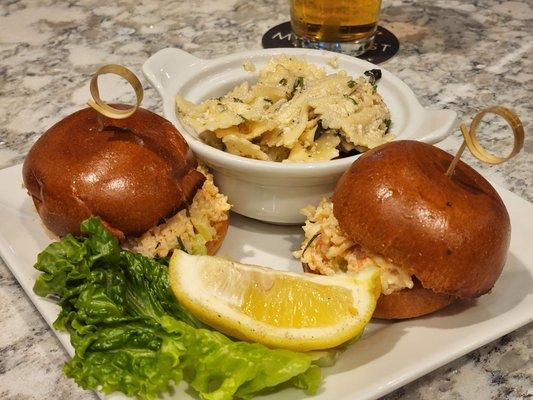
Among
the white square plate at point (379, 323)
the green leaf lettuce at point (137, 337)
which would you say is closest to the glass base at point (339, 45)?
the white square plate at point (379, 323)

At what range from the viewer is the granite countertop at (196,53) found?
6.73ft

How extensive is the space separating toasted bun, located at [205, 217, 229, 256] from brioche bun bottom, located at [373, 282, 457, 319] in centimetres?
43

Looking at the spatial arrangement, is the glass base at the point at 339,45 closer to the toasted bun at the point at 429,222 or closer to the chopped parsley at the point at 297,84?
the chopped parsley at the point at 297,84

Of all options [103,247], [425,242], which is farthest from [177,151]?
[425,242]

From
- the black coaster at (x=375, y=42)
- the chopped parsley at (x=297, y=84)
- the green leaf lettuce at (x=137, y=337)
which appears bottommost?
the black coaster at (x=375, y=42)

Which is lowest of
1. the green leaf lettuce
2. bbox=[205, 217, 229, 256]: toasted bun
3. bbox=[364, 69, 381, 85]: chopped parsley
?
bbox=[205, 217, 229, 256]: toasted bun

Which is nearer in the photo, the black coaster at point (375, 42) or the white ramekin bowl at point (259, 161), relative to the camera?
the white ramekin bowl at point (259, 161)

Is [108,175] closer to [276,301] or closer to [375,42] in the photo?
[276,301]

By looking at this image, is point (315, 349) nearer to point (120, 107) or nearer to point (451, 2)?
point (120, 107)

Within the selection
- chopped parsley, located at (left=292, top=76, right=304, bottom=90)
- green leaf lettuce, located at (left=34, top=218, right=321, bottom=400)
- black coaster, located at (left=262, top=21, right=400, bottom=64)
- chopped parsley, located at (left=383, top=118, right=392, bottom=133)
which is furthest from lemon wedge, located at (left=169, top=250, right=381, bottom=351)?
black coaster, located at (left=262, top=21, right=400, bottom=64)

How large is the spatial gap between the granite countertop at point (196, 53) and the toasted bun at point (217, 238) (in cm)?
41

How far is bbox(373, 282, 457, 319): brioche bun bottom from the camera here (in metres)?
1.38

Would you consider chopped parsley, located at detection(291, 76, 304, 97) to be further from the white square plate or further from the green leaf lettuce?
the green leaf lettuce

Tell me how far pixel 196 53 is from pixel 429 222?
5.97ft
